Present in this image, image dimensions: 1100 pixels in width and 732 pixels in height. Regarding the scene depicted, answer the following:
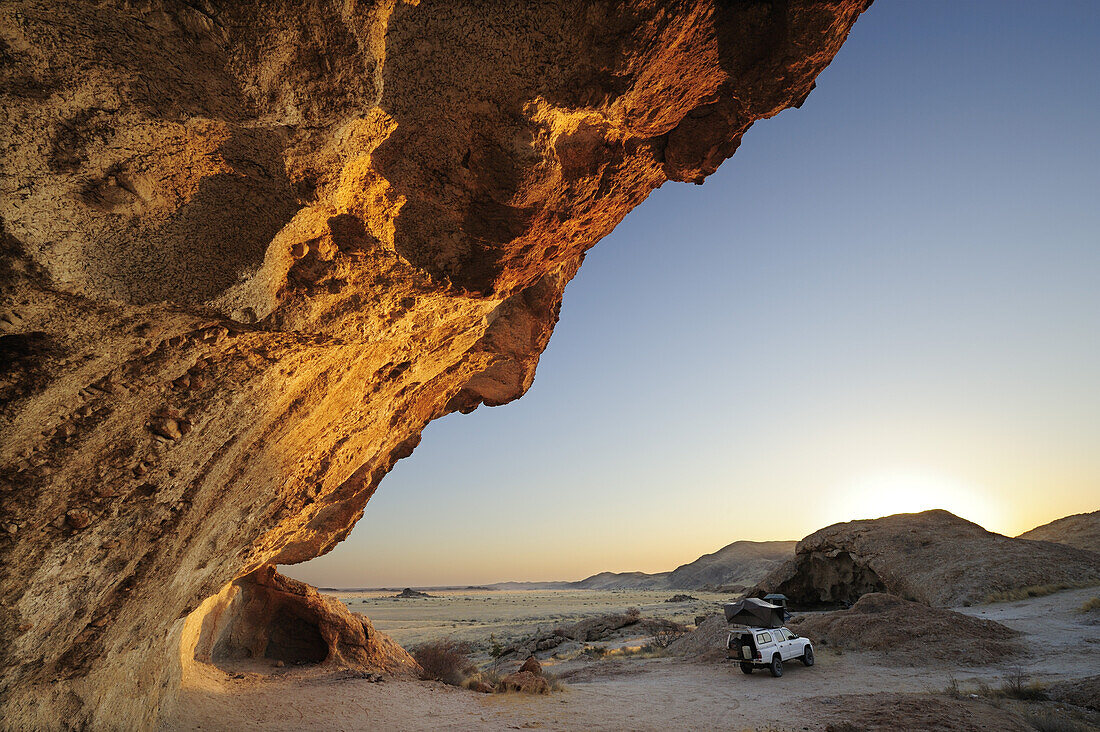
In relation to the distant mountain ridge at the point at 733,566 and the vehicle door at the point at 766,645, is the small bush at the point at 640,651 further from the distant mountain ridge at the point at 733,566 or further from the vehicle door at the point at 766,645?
the distant mountain ridge at the point at 733,566

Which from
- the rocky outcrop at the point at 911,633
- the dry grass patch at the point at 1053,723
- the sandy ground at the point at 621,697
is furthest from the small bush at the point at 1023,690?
the rocky outcrop at the point at 911,633

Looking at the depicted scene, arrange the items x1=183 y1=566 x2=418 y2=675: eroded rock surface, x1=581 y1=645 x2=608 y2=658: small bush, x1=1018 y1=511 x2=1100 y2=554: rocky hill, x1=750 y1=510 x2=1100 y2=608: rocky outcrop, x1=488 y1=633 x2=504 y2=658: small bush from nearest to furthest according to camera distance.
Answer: x1=183 y1=566 x2=418 y2=675: eroded rock surface, x1=488 y1=633 x2=504 y2=658: small bush, x1=581 y1=645 x2=608 y2=658: small bush, x1=750 y1=510 x2=1100 y2=608: rocky outcrop, x1=1018 y1=511 x2=1100 y2=554: rocky hill

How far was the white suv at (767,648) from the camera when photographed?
14.9 meters

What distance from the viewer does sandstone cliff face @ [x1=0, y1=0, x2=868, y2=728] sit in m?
3.48

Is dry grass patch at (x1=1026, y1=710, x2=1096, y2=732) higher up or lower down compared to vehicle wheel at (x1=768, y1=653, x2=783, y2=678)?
higher up

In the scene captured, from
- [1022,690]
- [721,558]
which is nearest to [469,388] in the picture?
[1022,690]

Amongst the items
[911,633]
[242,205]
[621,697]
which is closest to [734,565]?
[911,633]

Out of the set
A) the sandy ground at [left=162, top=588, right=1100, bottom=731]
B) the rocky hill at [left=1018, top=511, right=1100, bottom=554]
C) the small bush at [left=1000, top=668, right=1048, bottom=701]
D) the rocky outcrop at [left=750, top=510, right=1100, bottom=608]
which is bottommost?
the sandy ground at [left=162, top=588, right=1100, bottom=731]

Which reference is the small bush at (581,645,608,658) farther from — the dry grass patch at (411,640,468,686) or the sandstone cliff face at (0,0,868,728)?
the sandstone cliff face at (0,0,868,728)

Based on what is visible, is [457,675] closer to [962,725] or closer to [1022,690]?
[962,725]

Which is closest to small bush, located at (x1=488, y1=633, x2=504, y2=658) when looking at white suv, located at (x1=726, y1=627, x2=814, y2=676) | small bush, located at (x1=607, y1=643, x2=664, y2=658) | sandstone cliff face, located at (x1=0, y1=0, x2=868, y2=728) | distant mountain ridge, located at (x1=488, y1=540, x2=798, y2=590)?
small bush, located at (x1=607, y1=643, x2=664, y2=658)

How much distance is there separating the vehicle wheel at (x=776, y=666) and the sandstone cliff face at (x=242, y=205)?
45.6 feet

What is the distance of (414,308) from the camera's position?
6742 mm

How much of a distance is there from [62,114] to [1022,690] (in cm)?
1695
